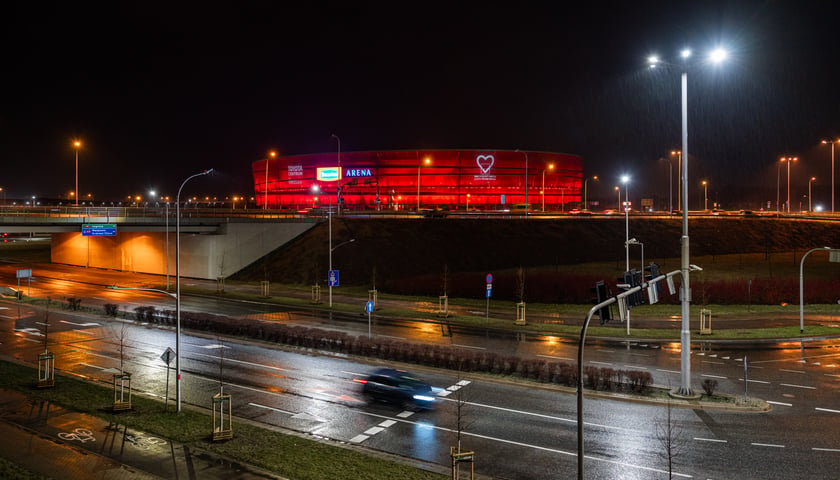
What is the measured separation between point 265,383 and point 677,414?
16.5m

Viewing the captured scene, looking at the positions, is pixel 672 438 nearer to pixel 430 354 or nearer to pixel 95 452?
pixel 430 354

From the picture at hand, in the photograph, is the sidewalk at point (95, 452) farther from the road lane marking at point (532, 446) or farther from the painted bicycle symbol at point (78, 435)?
the road lane marking at point (532, 446)

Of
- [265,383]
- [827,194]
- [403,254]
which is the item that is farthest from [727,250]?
[827,194]


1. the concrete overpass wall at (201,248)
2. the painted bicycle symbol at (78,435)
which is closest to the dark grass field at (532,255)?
the concrete overpass wall at (201,248)

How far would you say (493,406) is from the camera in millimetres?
21125

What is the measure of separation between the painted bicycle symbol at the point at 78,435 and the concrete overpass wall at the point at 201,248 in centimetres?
4335

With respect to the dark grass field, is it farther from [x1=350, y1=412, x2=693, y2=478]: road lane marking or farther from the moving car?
[x1=350, y1=412, x2=693, y2=478]: road lane marking

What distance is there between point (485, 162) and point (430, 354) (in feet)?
295

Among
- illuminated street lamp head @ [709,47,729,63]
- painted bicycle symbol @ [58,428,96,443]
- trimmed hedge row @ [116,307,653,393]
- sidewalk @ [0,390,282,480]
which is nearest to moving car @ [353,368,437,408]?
trimmed hedge row @ [116,307,653,393]

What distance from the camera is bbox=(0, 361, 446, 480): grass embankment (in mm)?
14797

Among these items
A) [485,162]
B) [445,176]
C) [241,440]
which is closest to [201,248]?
[241,440]

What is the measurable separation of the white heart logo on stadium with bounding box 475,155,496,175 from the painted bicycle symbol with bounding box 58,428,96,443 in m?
101

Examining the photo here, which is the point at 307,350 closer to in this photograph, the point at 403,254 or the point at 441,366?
the point at 441,366

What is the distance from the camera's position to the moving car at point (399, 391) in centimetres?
2152
